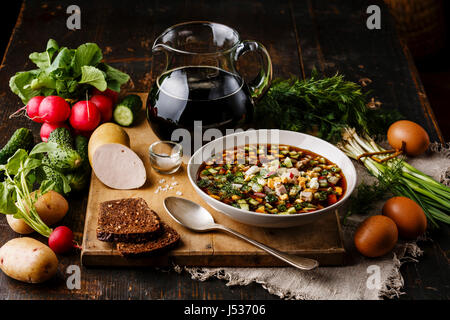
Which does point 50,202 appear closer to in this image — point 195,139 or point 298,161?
point 195,139

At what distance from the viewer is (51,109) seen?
87.1 inches

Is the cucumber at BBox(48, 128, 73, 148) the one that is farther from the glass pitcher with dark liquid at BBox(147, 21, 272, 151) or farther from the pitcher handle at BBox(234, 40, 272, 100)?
the pitcher handle at BBox(234, 40, 272, 100)

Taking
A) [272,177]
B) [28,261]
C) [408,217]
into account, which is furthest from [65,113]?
[408,217]

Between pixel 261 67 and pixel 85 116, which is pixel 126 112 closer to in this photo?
pixel 85 116

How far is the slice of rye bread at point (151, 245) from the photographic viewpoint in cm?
168

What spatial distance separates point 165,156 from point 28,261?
0.65 m

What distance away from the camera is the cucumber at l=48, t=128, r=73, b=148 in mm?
2121

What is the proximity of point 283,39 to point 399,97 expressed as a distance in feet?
2.80

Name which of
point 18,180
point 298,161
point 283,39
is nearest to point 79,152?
point 18,180

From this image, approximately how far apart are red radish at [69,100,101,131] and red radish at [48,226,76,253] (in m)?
0.61

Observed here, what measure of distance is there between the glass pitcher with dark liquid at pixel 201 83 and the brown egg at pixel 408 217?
696 mm

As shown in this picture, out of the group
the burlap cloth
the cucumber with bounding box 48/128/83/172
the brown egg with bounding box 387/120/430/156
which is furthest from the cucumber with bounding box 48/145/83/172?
the brown egg with bounding box 387/120/430/156

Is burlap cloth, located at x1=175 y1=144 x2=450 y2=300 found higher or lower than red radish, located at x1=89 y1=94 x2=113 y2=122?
lower

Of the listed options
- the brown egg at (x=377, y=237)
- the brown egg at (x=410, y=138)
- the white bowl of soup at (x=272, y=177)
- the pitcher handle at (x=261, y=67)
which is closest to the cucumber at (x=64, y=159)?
the white bowl of soup at (x=272, y=177)
